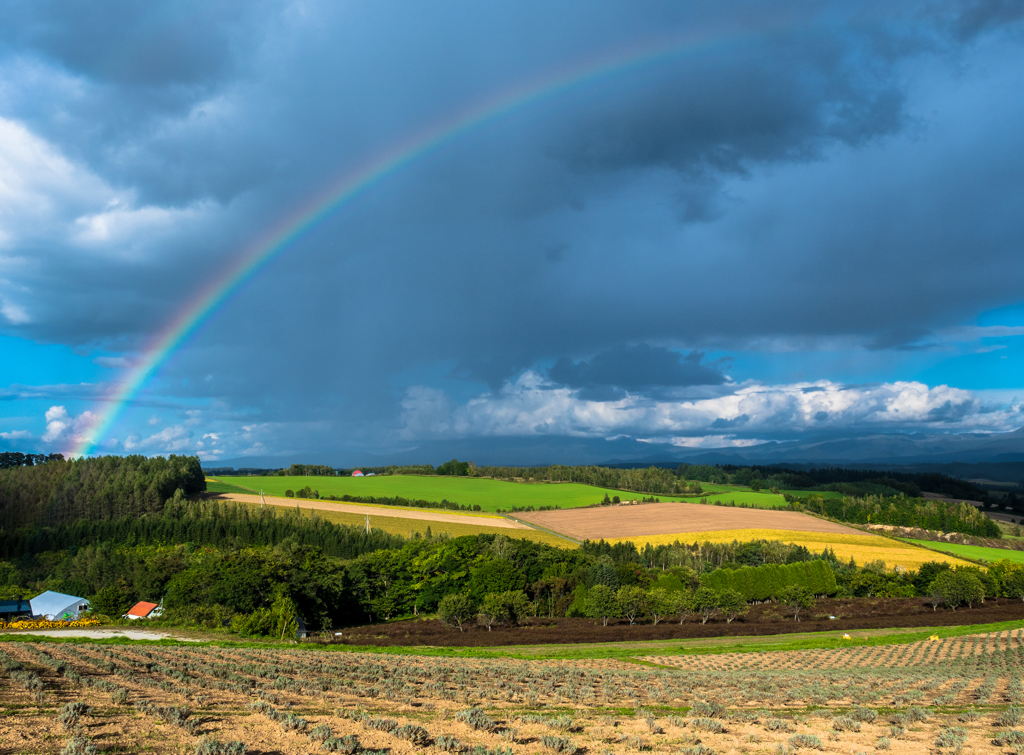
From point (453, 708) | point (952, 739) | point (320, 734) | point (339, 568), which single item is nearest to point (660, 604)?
point (339, 568)

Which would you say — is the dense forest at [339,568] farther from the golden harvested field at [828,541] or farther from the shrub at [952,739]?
the shrub at [952,739]

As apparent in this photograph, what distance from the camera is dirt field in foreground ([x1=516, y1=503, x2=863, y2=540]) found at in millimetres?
129875

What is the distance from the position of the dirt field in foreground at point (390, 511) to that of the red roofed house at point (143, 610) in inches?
2051

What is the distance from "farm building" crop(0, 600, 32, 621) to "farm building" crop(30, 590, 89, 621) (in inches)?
142

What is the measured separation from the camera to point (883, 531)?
144 meters

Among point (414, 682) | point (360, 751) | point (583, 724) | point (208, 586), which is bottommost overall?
point (208, 586)

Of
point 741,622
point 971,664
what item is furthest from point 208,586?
point 971,664

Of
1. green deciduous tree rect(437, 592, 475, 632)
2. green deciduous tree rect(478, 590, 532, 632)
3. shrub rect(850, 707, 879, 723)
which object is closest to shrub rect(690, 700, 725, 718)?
shrub rect(850, 707, 879, 723)

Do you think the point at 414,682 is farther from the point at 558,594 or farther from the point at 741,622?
the point at 558,594

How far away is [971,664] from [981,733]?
101ft

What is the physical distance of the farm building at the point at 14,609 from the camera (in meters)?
98.4

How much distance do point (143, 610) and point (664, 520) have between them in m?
104

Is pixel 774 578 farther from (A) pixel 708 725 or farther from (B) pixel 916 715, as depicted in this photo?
(A) pixel 708 725

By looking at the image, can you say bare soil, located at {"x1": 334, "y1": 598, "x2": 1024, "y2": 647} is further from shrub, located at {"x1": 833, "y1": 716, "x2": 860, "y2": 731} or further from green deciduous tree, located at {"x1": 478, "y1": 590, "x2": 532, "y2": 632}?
shrub, located at {"x1": 833, "y1": 716, "x2": 860, "y2": 731}
